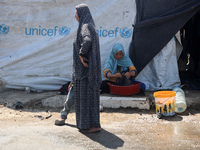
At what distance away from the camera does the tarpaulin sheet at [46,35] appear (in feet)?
18.1

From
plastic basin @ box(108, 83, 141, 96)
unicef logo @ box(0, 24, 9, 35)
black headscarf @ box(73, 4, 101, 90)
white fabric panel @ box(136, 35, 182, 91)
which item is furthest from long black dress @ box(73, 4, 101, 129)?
unicef logo @ box(0, 24, 9, 35)

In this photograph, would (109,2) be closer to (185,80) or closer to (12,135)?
(185,80)

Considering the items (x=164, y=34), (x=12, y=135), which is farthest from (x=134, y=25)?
(x=12, y=135)

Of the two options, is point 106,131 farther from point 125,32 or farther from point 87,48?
point 125,32

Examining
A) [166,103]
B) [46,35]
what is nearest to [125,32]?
[46,35]

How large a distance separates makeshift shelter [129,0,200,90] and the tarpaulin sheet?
0.24m

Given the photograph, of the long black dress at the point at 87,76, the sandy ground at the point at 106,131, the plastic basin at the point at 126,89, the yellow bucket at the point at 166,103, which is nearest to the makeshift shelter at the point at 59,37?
the plastic basin at the point at 126,89

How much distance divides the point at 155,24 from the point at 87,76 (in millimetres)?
2448

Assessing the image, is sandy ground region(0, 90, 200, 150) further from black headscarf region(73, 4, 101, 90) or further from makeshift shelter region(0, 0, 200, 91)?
makeshift shelter region(0, 0, 200, 91)

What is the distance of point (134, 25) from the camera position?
546 cm

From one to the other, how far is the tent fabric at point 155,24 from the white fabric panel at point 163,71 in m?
0.16

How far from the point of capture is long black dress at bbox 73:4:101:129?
3350mm

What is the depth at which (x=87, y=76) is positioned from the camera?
3408mm

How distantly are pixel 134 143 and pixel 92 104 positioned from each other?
2.39ft
